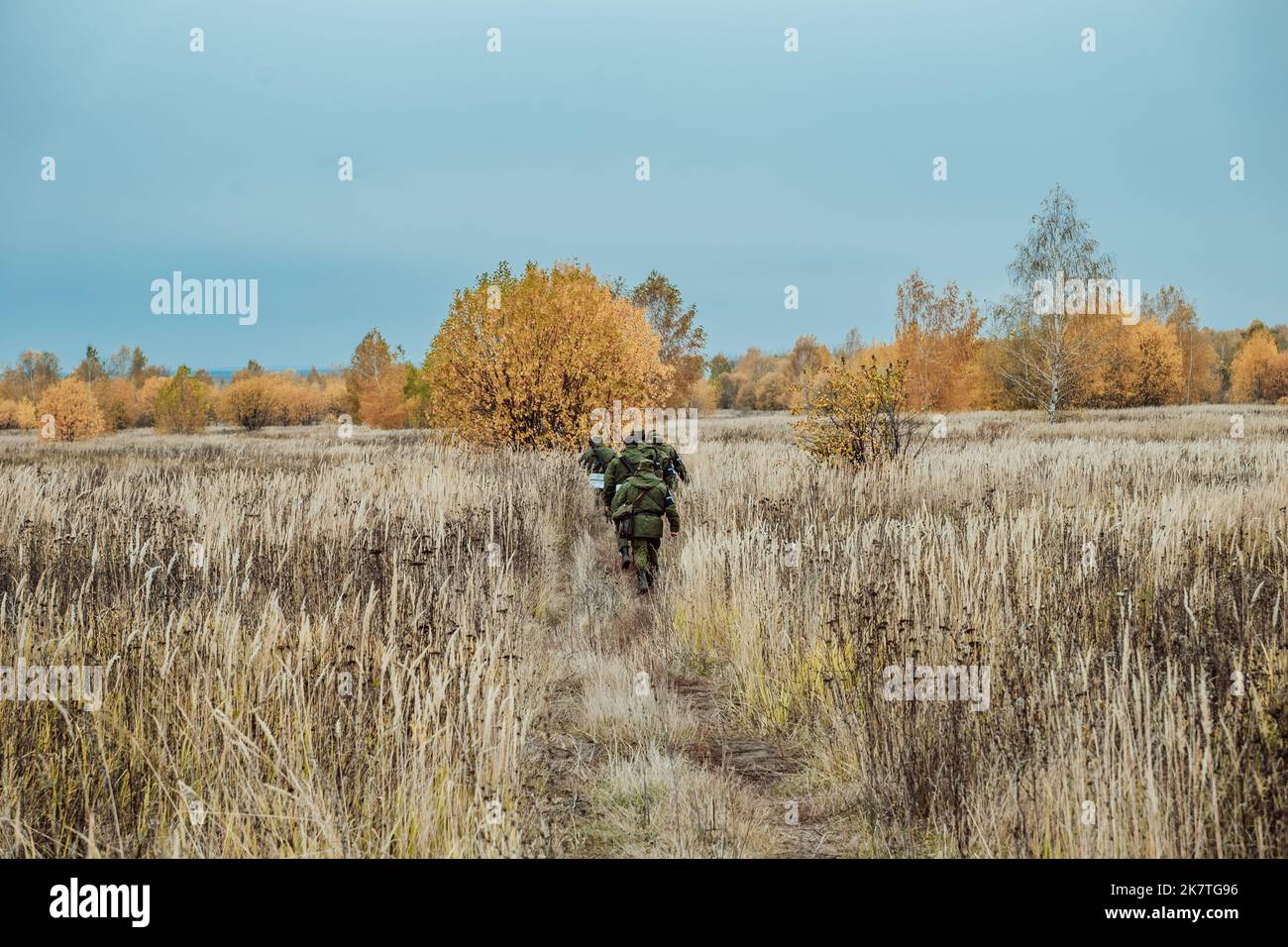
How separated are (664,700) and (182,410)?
53702 millimetres

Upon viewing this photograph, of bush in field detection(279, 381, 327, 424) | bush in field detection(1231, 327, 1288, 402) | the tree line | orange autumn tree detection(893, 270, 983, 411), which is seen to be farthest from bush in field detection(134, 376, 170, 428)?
bush in field detection(1231, 327, 1288, 402)

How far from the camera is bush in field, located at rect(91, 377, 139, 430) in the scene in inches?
2195

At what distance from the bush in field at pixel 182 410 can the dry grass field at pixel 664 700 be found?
48.6 metres

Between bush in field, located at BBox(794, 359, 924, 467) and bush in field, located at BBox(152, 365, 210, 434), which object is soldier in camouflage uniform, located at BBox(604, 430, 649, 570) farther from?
bush in field, located at BBox(152, 365, 210, 434)

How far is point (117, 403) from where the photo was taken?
198 ft

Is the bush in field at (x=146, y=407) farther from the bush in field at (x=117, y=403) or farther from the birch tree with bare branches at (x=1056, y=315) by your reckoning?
the birch tree with bare branches at (x=1056, y=315)

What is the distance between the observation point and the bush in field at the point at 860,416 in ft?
35.4

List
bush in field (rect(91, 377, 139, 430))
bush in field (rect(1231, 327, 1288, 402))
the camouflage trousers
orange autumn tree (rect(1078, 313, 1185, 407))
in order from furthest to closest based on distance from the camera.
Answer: bush in field (rect(91, 377, 139, 430))
bush in field (rect(1231, 327, 1288, 402))
orange autumn tree (rect(1078, 313, 1185, 407))
the camouflage trousers

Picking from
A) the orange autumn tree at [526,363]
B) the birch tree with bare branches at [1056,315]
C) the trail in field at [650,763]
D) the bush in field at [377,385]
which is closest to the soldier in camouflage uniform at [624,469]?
the trail in field at [650,763]

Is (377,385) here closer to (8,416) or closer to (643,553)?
(8,416)

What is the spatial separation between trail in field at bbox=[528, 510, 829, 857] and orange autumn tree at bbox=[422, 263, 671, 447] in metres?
10.0

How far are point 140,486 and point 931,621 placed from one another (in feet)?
29.8

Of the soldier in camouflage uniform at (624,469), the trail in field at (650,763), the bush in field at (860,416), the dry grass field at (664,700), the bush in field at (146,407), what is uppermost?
the bush in field at (146,407)
